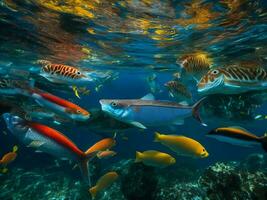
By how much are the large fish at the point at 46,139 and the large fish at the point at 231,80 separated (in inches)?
135

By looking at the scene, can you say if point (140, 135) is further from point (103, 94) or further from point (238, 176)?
point (103, 94)

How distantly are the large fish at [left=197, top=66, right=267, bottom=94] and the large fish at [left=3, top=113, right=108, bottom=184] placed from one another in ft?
11.3

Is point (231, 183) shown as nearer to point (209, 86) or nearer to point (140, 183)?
point (209, 86)

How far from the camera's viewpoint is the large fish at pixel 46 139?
4875 mm

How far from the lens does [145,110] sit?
516 centimetres

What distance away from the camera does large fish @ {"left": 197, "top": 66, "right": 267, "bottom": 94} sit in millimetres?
6758

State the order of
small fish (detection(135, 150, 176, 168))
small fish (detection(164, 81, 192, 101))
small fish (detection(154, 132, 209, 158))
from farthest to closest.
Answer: small fish (detection(164, 81, 192, 101)) → small fish (detection(135, 150, 176, 168)) → small fish (detection(154, 132, 209, 158))

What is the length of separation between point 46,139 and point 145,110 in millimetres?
1875

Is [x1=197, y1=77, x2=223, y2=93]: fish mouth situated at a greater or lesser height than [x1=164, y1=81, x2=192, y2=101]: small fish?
greater

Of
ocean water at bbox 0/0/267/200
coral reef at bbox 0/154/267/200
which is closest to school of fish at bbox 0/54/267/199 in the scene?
ocean water at bbox 0/0/267/200

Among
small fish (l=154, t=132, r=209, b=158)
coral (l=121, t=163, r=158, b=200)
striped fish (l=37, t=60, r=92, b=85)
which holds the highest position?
striped fish (l=37, t=60, r=92, b=85)

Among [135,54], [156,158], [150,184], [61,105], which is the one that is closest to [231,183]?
[156,158]

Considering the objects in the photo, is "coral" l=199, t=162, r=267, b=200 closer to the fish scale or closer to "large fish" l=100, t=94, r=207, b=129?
"large fish" l=100, t=94, r=207, b=129

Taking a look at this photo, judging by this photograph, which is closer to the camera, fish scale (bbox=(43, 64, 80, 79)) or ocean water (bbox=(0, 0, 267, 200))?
fish scale (bbox=(43, 64, 80, 79))
